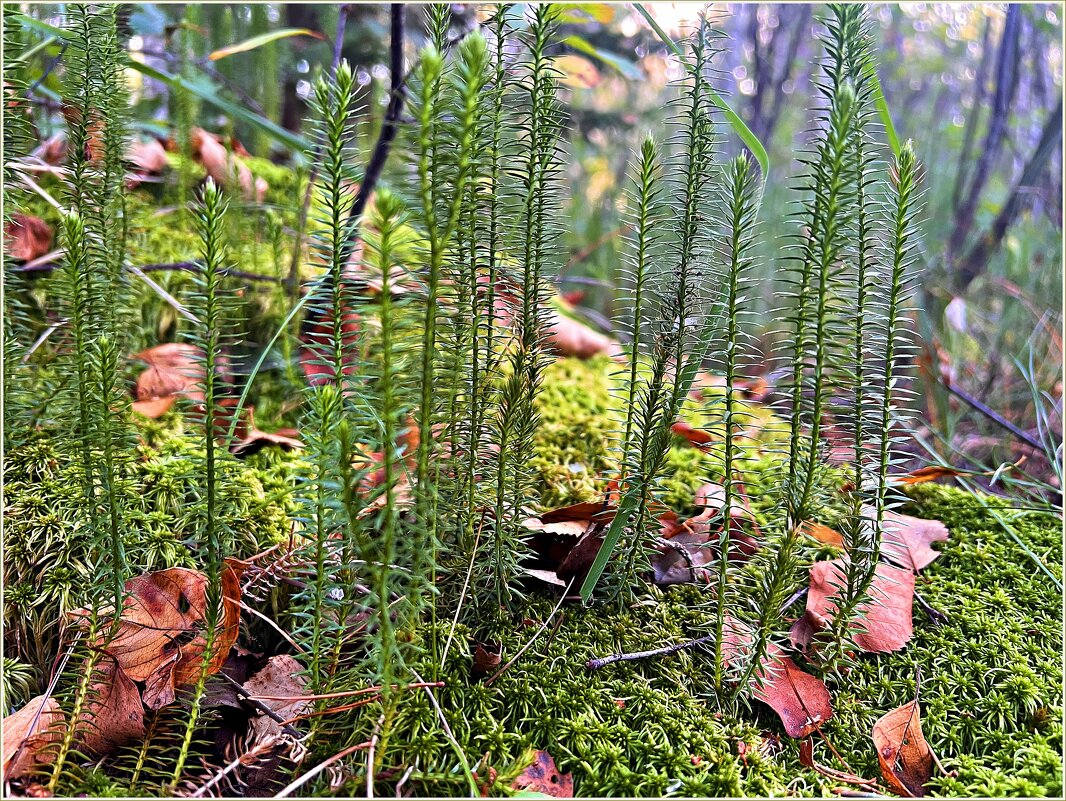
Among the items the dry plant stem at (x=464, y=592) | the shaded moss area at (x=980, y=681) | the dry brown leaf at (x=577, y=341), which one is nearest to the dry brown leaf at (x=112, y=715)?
the dry plant stem at (x=464, y=592)

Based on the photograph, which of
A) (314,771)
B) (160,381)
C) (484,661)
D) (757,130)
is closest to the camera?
(314,771)

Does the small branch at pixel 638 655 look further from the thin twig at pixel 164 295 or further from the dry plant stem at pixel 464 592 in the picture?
the thin twig at pixel 164 295

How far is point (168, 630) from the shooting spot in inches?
54.6

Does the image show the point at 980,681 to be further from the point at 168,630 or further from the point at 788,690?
the point at 168,630

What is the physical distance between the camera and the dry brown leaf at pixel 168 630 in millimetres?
1313

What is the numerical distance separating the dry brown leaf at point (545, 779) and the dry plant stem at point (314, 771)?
0.28 m

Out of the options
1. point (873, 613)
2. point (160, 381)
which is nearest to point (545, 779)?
point (873, 613)

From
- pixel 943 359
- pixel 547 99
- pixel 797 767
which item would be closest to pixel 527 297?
pixel 547 99

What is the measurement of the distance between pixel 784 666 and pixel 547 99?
1247 millimetres

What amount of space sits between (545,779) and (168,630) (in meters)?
0.81

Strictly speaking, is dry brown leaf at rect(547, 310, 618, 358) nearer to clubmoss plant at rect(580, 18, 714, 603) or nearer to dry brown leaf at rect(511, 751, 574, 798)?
clubmoss plant at rect(580, 18, 714, 603)

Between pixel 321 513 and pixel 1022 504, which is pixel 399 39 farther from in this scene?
pixel 1022 504

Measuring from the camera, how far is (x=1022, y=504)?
217 cm

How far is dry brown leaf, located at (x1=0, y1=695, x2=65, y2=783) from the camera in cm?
117
